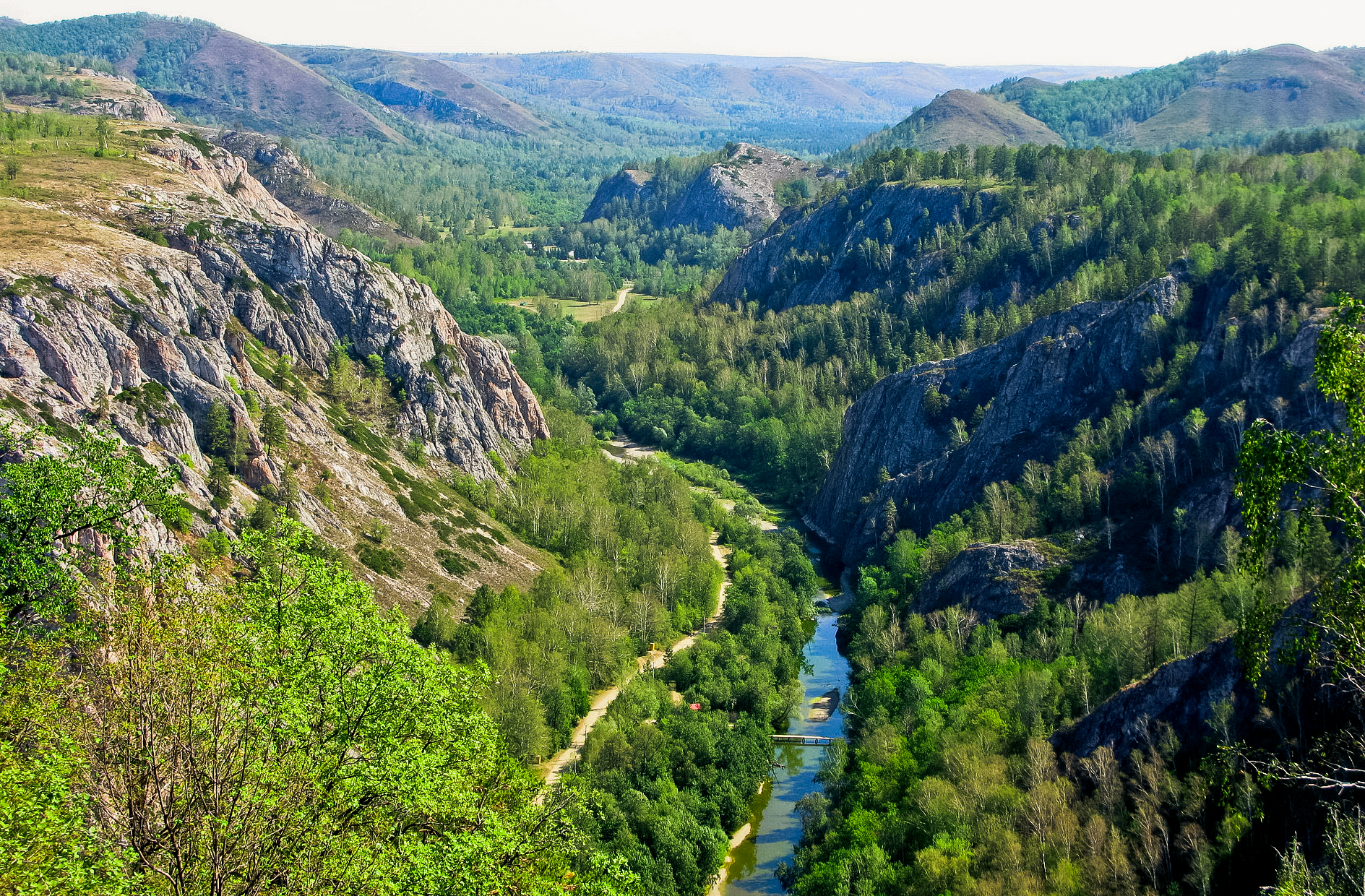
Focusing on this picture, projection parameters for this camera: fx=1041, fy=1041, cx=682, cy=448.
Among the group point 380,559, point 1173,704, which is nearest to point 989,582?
point 1173,704

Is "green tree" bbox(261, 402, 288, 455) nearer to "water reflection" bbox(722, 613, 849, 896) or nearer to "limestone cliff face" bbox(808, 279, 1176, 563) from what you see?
"water reflection" bbox(722, 613, 849, 896)

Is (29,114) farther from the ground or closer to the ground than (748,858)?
farther from the ground

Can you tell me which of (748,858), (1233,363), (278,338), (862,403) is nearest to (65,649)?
(748,858)

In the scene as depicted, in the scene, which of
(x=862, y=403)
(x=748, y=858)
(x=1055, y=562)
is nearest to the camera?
(x=748, y=858)

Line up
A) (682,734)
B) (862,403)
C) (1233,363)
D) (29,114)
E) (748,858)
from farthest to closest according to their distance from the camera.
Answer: (29,114)
(862,403)
(1233,363)
(682,734)
(748,858)

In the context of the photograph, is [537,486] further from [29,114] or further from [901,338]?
[29,114]
